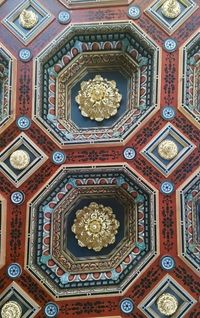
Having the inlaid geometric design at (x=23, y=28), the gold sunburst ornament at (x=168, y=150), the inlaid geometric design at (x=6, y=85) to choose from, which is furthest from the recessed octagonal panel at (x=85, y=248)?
the inlaid geometric design at (x=23, y=28)

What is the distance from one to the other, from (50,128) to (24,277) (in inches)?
82.9

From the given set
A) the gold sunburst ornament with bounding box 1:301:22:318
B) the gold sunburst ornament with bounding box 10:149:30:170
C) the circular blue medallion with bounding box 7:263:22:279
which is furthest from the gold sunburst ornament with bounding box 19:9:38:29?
the gold sunburst ornament with bounding box 1:301:22:318

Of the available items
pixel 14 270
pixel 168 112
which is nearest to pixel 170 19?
pixel 168 112

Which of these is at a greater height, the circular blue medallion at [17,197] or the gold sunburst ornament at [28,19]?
the gold sunburst ornament at [28,19]

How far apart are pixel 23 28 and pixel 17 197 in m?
2.43

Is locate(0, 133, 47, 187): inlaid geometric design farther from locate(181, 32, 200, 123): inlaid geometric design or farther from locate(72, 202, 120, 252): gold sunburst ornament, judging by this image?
locate(181, 32, 200, 123): inlaid geometric design

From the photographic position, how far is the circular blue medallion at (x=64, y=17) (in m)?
8.44

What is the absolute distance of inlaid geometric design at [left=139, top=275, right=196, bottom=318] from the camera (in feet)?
26.5

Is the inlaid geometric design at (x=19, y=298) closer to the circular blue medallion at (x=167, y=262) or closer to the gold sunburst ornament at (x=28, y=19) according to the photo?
the circular blue medallion at (x=167, y=262)

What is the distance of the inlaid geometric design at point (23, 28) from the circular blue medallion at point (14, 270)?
10.3ft

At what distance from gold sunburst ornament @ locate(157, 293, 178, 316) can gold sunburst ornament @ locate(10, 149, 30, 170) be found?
2643 millimetres

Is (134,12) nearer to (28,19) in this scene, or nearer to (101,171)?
(28,19)

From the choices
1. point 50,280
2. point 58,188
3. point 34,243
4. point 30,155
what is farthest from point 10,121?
point 50,280

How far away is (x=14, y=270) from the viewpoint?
8.16 meters
